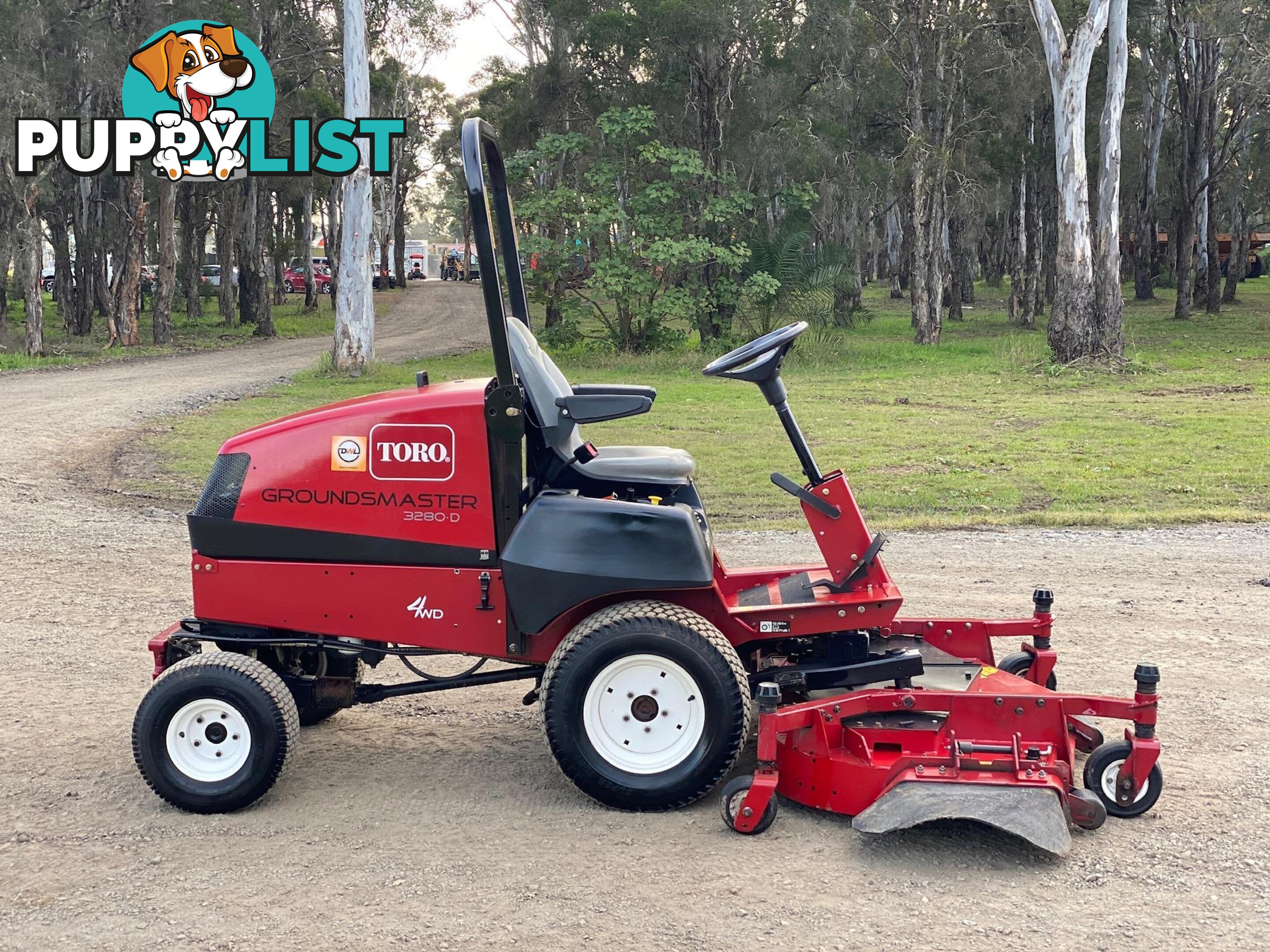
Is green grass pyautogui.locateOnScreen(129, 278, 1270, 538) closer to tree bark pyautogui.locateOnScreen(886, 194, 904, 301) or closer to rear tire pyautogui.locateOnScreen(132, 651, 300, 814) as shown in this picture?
rear tire pyautogui.locateOnScreen(132, 651, 300, 814)

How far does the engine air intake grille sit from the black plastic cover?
111cm

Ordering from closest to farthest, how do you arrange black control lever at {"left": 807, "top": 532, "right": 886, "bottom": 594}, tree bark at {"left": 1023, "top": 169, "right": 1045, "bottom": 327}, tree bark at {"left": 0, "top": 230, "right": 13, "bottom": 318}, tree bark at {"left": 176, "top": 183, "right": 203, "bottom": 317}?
1. black control lever at {"left": 807, "top": 532, "right": 886, "bottom": 594}
2. tree bark at {"left": 0, "top": 230, "right": 13, "bottom": 318}
3. tree bark at {"left": 1023, "top": 169, "right": 1045, "bottom": 327}
4. tree bark at {"left": 176, "top": 183, "right": 203, "bottom": 317}

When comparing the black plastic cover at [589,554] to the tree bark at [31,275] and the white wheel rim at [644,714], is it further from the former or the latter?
the tree bark at [31,275]

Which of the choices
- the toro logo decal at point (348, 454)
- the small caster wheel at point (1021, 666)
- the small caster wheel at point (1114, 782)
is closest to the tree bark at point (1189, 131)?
the small caster wheel at point (1021, 666)

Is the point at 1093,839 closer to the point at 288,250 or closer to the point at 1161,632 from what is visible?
the point at 1161,632

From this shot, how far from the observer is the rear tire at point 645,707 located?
4.51 meters

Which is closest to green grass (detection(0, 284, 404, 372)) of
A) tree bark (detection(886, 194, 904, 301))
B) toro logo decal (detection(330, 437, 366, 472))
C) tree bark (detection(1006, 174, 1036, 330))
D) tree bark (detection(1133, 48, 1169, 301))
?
tree bark (detection(1006, 174, 1036, 330))

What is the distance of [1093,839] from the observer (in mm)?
4348

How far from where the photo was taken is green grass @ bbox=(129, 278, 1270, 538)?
35.7 feet

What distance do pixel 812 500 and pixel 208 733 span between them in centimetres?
256

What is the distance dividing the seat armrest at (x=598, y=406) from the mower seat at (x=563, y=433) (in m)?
0.02

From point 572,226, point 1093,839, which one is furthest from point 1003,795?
point 572,226

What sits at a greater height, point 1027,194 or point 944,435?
point 1027,194

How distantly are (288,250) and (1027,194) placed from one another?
33791mm
